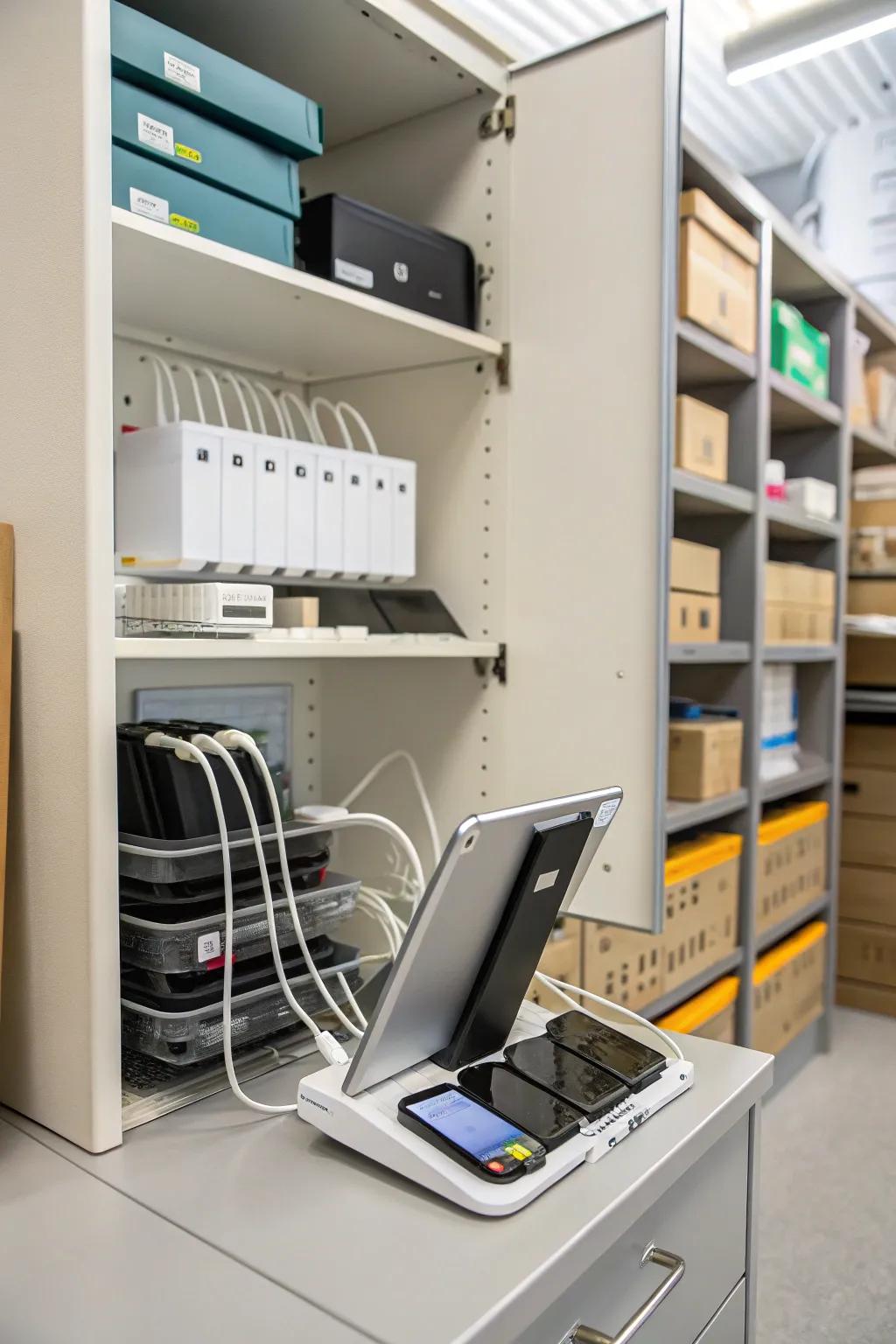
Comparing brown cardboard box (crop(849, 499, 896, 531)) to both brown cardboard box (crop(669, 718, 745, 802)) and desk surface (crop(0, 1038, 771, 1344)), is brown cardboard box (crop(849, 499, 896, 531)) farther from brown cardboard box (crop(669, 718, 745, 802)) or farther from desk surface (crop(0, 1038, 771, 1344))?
desk surface (crop(0, 1038, 771, 1344))

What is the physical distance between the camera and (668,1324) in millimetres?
969

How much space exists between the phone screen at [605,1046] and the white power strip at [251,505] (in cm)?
67

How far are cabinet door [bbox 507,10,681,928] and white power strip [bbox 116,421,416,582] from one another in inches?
8.0

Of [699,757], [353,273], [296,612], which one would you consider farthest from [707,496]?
[296,612]

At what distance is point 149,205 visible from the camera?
1073 millimetres

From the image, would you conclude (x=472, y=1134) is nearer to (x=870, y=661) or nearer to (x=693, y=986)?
(x=693, y=986)

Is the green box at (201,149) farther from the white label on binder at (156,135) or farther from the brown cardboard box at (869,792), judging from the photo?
the brown cardboard box at (869,792)

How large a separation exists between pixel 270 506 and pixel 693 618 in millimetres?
1125

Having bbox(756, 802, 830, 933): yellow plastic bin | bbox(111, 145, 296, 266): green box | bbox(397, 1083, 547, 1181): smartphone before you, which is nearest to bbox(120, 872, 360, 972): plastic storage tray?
bbox(397, 1083, 547, 1181): smartphone

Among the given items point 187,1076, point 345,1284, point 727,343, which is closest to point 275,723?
point 187,1076

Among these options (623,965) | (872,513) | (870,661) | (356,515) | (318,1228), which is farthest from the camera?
(870,661)

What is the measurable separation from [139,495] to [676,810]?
131cm

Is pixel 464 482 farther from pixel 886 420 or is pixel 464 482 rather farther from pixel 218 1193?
pixel 886 420

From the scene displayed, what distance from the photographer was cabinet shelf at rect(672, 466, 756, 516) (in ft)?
6.44
